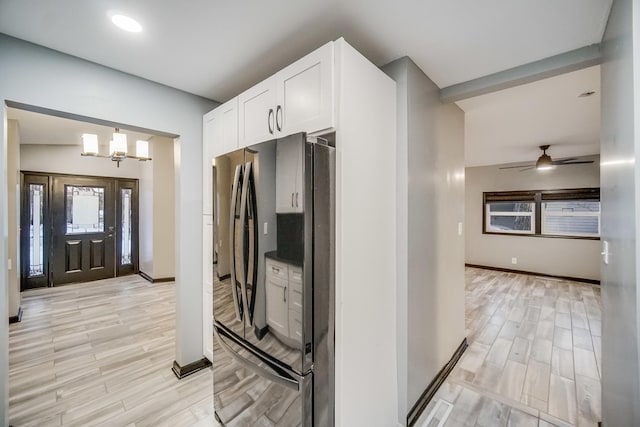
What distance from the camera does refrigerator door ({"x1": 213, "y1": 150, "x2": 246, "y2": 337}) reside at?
1519 millimetres

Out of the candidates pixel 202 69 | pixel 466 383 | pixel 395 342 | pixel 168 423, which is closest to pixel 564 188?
pixel 466 383

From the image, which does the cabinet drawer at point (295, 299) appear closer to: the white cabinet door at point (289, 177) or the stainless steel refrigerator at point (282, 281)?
the stainless steel refrigerator at point (282, 281)

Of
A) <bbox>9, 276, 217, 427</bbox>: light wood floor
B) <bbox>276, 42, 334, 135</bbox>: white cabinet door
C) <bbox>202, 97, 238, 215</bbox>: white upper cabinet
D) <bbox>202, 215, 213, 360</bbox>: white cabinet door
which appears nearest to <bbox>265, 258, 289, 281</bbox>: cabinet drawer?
<bbox>276, 42, 334, 135</bbox>: white cabinet door

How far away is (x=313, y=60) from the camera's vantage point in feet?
4.58

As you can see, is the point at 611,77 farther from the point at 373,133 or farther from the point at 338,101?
the point at 338,101

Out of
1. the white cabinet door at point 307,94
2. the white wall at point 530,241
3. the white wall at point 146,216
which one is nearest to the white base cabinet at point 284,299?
the white cabinet door at point 307,94

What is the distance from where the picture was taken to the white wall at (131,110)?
5.00ft

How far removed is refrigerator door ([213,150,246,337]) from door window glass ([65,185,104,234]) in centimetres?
538

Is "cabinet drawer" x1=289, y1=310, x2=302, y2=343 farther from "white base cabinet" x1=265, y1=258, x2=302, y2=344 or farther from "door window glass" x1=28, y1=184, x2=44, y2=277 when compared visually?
"door window glass" x1=28, y1=184, x2=44, y2=277

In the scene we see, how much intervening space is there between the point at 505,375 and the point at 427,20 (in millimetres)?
2901

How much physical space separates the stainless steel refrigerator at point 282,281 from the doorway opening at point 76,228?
18.2 ft

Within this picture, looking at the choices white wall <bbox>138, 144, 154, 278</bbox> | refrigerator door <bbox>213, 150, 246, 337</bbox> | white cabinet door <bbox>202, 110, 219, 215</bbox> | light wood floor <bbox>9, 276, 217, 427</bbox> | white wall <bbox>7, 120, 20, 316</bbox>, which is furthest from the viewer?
white wall <bbox>138, 144, 154, 278</bbox>

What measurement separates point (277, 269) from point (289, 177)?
48 cm

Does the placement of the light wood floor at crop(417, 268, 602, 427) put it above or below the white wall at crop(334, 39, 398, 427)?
below
